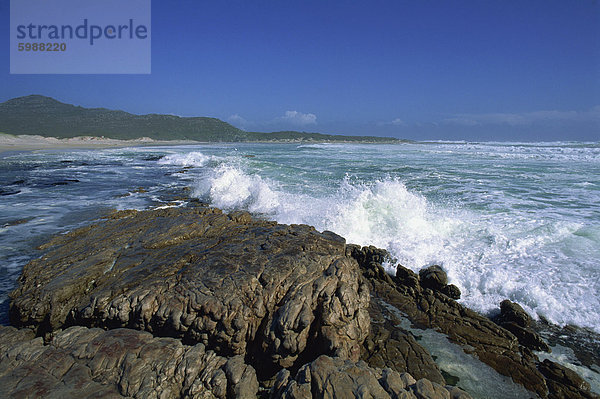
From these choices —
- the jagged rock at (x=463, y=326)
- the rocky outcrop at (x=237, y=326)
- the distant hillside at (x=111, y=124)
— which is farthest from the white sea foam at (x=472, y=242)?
the distant hillside at (x=111, y=124)

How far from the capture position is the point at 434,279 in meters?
5.44

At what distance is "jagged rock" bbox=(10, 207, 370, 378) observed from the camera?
357 cm

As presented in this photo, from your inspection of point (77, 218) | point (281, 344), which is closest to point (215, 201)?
point (77, 218)

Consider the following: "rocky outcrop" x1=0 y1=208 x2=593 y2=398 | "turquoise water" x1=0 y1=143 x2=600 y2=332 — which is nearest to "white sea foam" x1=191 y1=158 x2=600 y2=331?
"turquoise water" x1=0 y1=143 x2=600 y2=332

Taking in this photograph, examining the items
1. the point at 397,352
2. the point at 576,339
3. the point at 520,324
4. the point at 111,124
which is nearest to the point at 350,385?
the point at 397,352

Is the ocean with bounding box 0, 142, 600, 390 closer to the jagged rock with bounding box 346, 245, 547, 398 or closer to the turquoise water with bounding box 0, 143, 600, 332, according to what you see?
the turquoise water with bounding box 0, 143, 600, 332

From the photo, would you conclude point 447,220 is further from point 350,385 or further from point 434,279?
point 350,385

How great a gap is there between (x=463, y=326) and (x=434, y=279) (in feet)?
3.68

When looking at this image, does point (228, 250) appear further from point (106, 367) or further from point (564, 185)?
point (564, 185)

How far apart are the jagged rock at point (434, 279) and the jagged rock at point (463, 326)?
193 mm

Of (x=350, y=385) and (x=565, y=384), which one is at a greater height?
(x=350, y=385)

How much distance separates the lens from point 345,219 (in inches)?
330

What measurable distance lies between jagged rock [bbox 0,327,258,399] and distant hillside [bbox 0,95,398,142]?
327 feet

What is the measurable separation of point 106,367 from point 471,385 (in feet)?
12.9
